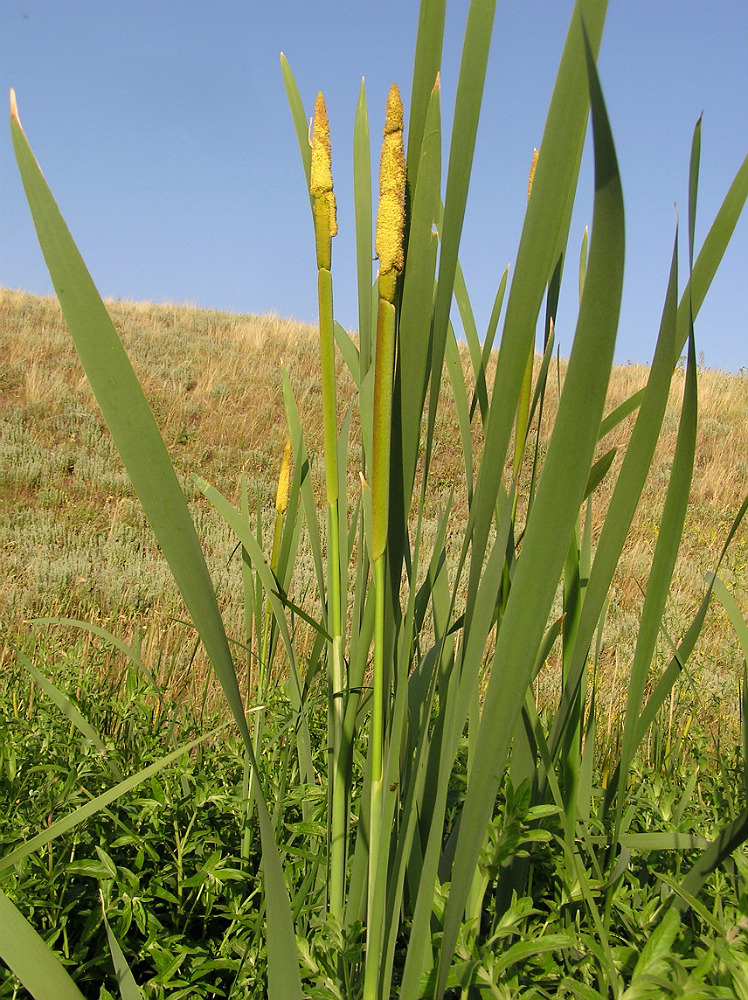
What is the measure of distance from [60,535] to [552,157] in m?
4.89

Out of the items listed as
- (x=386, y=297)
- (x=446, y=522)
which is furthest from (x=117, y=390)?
(x=446, y=522)

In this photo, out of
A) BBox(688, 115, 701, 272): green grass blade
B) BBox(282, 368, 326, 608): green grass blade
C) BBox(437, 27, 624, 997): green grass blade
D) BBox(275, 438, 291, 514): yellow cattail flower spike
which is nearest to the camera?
BBox(437, 27, 624, 997): green grass blade

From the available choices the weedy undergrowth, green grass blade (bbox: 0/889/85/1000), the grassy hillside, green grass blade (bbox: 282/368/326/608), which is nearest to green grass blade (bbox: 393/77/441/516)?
the weedy undergrowth

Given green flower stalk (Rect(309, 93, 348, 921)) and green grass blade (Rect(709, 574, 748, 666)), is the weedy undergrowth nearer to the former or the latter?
green flower stalk (Rect(309, 93, 348, 921))

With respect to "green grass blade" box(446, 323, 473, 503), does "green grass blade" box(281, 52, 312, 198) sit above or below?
above

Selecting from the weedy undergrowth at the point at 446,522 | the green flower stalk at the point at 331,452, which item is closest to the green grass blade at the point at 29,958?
the weedy undergrowth at the point at 446,522

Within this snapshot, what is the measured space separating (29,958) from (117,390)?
1.24 feet

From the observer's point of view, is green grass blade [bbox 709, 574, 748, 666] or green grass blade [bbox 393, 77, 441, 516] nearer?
green grass blade [bbox 393, 77, 441, 516]

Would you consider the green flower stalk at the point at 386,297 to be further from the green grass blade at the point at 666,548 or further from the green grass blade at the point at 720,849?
the green grass blade at the point at 720,849

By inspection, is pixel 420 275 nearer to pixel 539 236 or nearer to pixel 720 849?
pixel 539 236

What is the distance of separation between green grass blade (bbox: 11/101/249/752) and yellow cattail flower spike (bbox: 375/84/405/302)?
0.21 metres

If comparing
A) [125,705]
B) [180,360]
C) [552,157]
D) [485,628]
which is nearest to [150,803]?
[125,705]

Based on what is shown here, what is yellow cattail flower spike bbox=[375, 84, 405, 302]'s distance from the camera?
51 cm

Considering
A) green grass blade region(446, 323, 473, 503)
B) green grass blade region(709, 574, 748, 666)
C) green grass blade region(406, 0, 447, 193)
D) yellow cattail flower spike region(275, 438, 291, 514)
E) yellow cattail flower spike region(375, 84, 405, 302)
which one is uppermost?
green grass blade region(406, 0, 447, 193)
